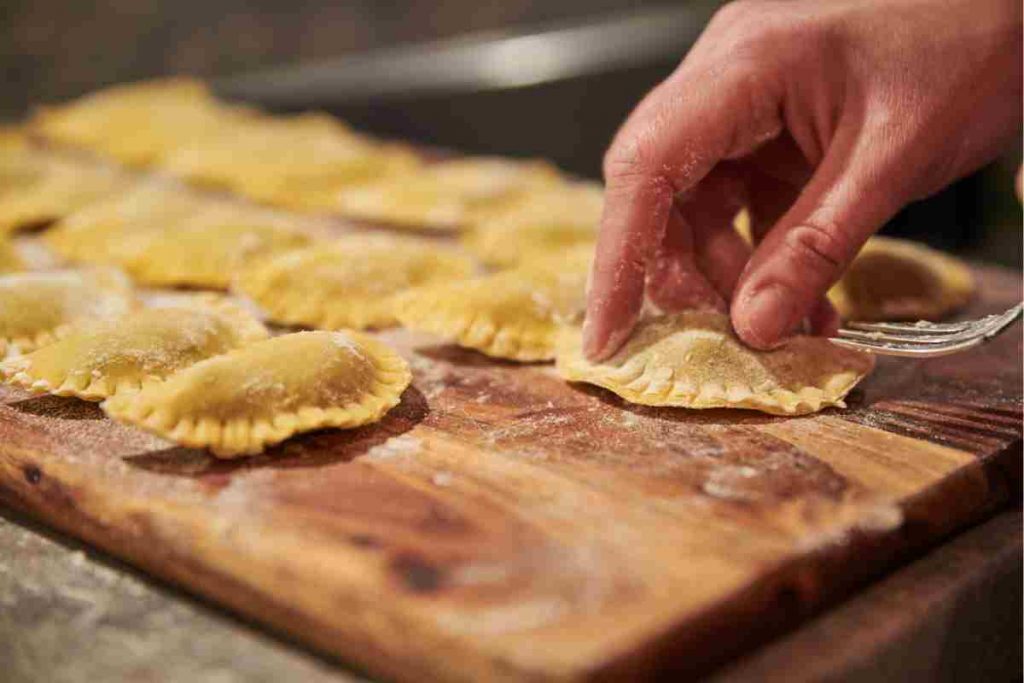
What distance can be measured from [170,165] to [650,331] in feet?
8.64

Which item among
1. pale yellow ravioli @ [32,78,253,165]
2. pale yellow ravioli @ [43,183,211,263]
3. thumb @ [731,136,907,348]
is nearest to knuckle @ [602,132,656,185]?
thumb @ [731,136,907,348]

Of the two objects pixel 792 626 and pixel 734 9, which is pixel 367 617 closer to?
pixel 792 626

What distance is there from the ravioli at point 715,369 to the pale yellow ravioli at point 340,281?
1.96 ft

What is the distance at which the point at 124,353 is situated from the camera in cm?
199

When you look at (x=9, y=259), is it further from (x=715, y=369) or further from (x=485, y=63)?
(x=485, y=63)

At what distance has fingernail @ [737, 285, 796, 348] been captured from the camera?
190 centimetres

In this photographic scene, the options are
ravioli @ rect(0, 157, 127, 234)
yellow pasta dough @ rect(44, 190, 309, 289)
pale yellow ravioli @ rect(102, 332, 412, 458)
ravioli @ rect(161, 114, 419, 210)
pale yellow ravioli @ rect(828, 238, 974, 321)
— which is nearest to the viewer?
pale yellow ravioli @ rect(102, 332, 412, 458)

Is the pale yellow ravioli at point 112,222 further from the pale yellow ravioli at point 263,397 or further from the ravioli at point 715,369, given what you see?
the ravioli at point 715,369

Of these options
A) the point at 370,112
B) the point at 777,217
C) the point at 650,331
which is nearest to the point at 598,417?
the point at 650,331

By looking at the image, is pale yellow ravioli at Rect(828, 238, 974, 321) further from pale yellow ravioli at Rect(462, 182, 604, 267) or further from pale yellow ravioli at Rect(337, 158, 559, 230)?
pale yellow ravioli at Rect(337, 158, 559, 230)

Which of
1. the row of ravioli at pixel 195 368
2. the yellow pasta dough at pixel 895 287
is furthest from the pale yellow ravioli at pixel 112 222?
the yellow pasta dough at pixel 895 287

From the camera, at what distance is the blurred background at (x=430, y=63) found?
4.70 metres

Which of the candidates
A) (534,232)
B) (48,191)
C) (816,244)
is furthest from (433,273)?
(48,191)

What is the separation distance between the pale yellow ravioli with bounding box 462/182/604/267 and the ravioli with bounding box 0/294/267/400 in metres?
0.97
